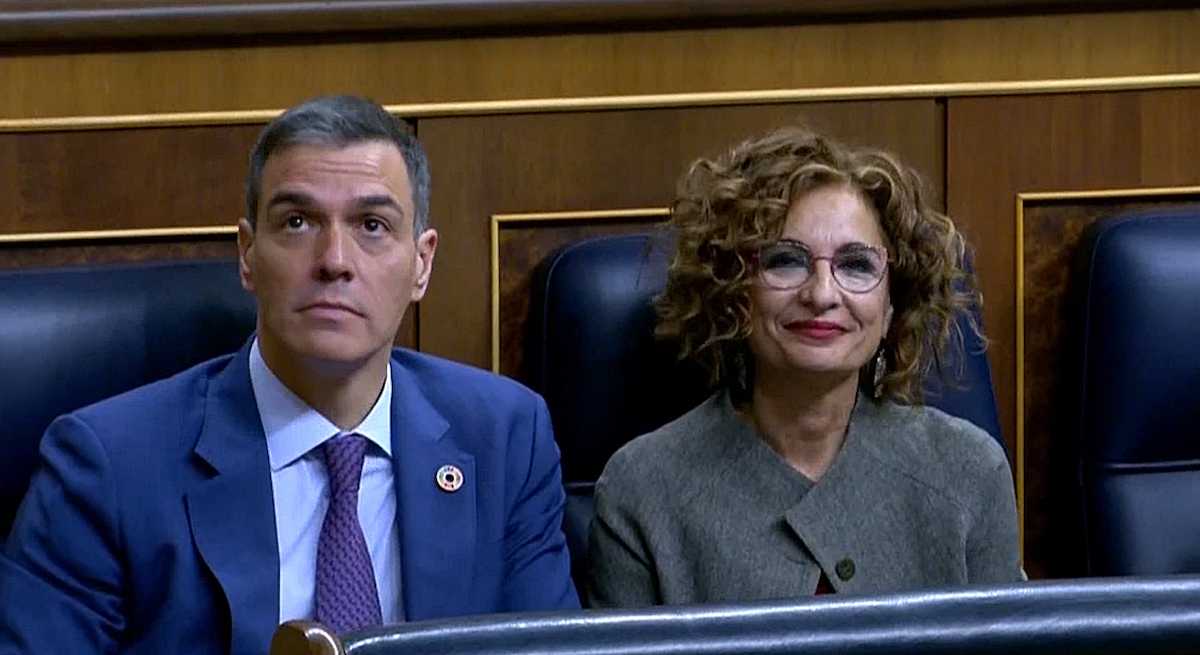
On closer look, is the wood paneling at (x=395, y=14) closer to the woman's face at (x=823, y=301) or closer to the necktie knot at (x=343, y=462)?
the woman's face at (x=823, y=301)

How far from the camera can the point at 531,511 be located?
1.79 m

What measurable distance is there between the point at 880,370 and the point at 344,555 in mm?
579

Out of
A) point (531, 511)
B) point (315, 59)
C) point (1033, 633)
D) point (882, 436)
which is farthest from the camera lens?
point (315, 59)

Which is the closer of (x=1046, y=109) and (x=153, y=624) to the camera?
(x=153, y=624)

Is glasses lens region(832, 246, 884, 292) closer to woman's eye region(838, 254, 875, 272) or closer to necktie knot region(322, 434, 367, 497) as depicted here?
woman's eye region(838, 254, 875, 272)

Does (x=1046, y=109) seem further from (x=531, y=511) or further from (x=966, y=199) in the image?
(x=531, y=511)

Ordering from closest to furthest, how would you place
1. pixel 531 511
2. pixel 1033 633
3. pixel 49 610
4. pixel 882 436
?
pixel 1033 633, pixel 49 610, pixel 531 511, pixel 882 436

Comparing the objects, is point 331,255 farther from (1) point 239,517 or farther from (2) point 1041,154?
(2) point 1041,154

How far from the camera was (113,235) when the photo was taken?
2.01 metres

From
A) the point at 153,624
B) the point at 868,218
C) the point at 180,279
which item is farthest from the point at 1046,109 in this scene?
the point at 153,624

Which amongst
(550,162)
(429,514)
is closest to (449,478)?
(429,514)

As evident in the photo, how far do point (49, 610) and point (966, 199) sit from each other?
105 centimetres

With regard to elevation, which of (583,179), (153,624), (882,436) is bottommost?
(153,624)

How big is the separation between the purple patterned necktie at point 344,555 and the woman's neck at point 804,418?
42 centimetres
